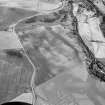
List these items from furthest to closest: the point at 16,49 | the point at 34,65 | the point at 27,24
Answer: the point at 27,24
the point at 16,49
the point at 34,65

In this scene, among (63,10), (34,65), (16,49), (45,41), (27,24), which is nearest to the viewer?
(34,65)

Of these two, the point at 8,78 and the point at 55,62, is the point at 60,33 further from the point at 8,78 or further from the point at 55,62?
the point at 8,78

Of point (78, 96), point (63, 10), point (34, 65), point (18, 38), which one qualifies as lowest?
point (78, 96)

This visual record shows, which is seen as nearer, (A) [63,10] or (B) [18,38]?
(B) [18,38]

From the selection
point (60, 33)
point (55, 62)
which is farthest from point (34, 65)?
point (60, 33)

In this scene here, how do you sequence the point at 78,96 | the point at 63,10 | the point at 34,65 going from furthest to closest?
the point at 63,10, the point at 34,65, the point at 78,96

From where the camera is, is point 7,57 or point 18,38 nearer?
point 7,57

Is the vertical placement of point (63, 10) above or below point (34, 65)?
above

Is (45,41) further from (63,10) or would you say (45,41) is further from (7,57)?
(63,10)

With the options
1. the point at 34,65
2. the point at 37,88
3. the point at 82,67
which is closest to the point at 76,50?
the point at 82,67
